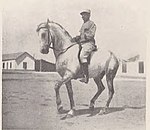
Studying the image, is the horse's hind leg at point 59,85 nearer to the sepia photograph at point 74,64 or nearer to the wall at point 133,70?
the sepia photograph at point 74,64

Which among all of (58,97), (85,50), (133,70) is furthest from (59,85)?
(133,70)

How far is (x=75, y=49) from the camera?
1004mm

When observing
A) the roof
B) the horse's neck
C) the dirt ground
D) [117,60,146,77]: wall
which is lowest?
the dirt ground

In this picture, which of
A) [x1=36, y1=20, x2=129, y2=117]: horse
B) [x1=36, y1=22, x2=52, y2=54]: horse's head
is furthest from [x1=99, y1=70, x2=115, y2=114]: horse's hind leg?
[x1=36, y1=22, x2=52, y2=54]: horse's head

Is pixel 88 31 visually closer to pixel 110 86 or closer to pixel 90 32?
pixel 90 32

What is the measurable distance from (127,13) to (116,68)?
0.60ft

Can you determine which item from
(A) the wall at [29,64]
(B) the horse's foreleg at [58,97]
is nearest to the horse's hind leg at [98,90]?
(B) the horse's foreleg at [58,97]

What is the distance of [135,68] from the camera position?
3.24 ft

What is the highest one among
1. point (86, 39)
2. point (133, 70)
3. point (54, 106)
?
point (86, 39)

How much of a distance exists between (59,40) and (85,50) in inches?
3.7

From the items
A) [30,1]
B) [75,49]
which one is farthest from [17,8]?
[75,49]

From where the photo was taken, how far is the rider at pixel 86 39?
39.1 inches

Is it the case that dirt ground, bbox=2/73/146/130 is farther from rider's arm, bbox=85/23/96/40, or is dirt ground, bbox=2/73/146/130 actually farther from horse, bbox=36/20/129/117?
rider's arm, bbox=85/23/96/40

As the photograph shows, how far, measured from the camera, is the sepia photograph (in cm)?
99
